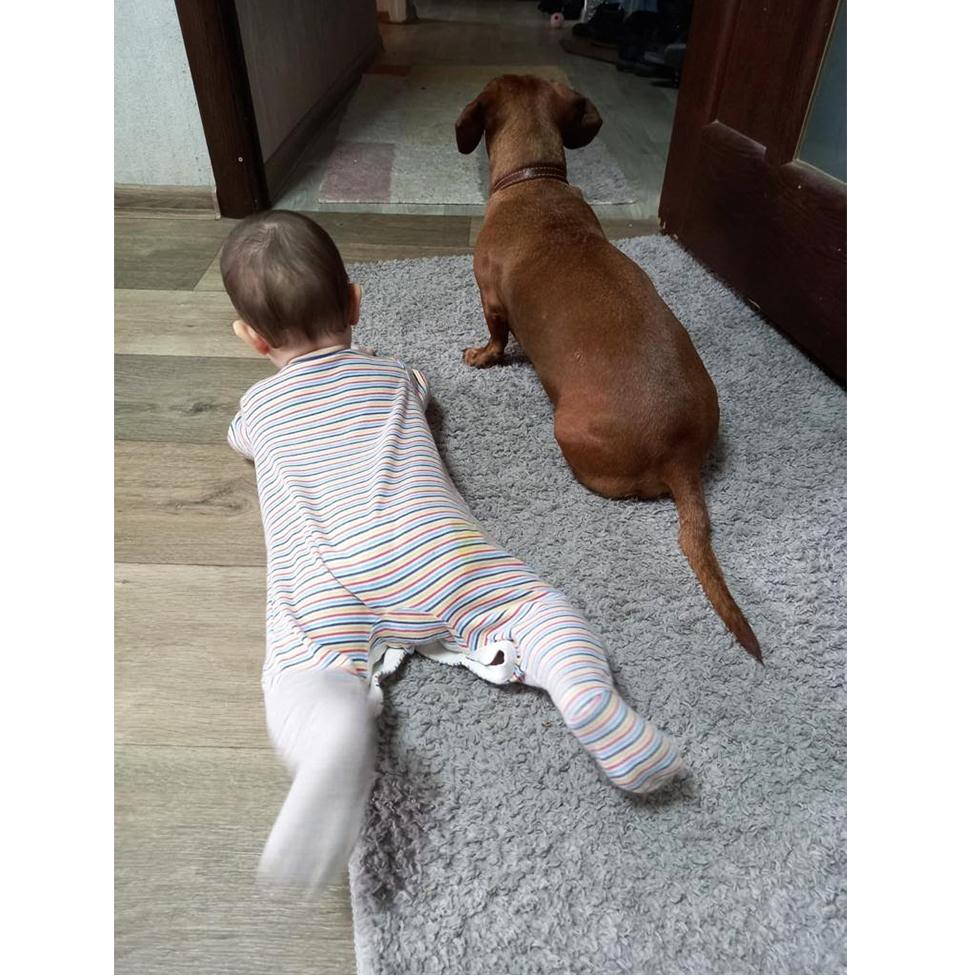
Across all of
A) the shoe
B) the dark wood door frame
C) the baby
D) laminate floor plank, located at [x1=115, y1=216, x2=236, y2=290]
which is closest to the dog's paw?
the baby

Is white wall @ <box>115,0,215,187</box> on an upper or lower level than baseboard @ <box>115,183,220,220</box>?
upper

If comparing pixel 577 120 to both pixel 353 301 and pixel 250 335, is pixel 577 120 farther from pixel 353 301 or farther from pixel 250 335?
pixel 250 335

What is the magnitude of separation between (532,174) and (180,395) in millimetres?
848

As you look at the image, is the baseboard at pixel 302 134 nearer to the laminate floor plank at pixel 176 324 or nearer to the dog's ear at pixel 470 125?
the laminate floor plank at pixel 176 324

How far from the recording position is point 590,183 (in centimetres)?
221

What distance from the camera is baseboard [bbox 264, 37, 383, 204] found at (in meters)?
2.08

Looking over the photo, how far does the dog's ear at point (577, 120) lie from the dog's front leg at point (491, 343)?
0.47 m

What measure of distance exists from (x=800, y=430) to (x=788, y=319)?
35 centimetres

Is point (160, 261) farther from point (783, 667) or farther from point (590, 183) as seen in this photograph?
point (783, 667)

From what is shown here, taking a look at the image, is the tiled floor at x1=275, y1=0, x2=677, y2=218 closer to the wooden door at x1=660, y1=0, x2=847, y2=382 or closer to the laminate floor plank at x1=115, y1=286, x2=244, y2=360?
the wooden door at x1=660, y1=0, x2=847, y2=382

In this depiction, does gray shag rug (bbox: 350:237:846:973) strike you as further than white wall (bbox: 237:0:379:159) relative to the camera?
No

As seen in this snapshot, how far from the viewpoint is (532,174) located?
141 centimetres

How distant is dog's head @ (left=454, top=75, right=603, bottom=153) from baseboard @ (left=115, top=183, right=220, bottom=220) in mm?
875

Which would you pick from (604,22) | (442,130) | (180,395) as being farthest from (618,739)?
(604,22)
